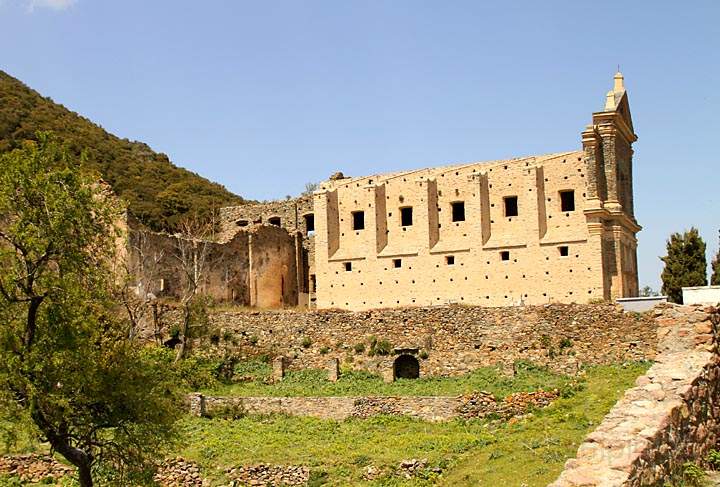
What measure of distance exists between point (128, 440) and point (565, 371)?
14.7 meters

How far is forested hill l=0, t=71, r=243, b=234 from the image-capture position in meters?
62.8

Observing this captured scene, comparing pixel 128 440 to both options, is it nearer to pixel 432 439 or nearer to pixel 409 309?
pixel 432 439

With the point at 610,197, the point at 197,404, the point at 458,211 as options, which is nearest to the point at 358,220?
the point at 458,211

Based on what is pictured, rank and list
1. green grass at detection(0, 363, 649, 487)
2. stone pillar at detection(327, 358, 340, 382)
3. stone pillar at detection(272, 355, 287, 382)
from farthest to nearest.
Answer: stone pillar at detection(272, 355, 287, 382), stone pillar at detection(327, 358, 340, 382), green grass at detection(0, 363, 649, 487)

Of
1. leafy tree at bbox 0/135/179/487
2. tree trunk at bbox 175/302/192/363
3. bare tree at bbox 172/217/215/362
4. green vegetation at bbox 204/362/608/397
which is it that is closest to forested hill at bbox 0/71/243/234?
bare tree at bbox 172/217/215/362

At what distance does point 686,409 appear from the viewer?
1074 centimetres

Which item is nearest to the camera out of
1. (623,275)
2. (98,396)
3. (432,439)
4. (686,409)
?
(686,409)

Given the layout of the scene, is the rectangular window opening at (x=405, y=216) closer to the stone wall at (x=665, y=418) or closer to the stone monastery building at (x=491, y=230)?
the stone monastery building at (x=491, y=230)

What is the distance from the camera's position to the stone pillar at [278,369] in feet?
101

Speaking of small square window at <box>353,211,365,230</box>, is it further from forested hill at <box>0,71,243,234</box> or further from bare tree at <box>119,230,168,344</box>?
forested hill at <box>0,71,243,234</box>

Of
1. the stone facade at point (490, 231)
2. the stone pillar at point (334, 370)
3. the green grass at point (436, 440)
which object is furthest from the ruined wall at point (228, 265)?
the green grass at point (436, 440)

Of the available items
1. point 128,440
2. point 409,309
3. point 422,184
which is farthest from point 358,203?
point 128,440

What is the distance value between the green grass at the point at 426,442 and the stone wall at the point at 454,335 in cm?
141

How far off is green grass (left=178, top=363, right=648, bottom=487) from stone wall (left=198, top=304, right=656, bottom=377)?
1408 mm
